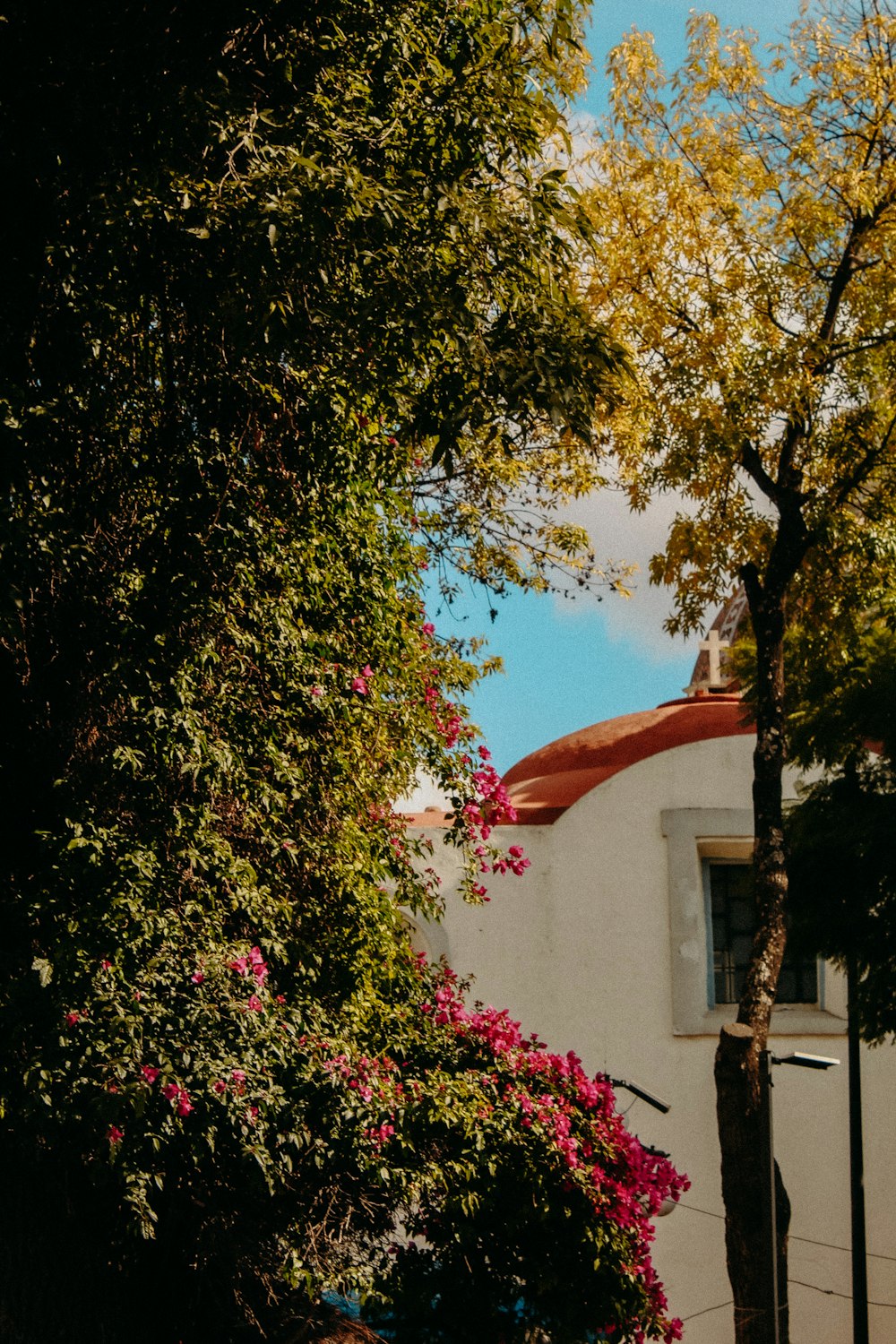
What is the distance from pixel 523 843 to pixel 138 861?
7.47 metres

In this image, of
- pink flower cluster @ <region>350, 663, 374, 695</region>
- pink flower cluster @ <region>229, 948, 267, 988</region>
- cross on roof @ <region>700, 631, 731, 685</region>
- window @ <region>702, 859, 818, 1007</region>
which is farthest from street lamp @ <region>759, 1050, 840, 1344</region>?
cross on roof @ <region>700, 631, 731, 685</region>

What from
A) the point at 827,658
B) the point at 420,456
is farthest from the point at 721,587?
the point at 420,456

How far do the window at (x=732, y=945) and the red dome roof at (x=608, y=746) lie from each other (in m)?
1.32

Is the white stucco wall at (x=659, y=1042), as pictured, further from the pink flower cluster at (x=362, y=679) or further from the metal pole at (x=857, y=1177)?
the pink flower cluster at (x=362, y=679)

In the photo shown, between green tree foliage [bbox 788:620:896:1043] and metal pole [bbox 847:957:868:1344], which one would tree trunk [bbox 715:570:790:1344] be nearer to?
green tree foliage [bbox 788:620:896:1043]

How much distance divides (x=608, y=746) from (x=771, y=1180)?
639cm

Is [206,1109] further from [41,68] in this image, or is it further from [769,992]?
[769,992]

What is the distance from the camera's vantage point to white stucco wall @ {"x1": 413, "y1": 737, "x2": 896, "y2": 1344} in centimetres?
1261

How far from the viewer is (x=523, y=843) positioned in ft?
42.8

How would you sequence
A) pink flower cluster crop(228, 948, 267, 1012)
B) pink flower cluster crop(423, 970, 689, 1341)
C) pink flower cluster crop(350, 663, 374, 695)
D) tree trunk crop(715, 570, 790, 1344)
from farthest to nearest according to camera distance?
tree trunk crop(715, 570, 790, 1344), pink flower cluster crop(350, 663, 374, 695), pink flower cluster crop(423, 970, 689, 1341), pink flower cluster crop(228, 948, 267, 1012)

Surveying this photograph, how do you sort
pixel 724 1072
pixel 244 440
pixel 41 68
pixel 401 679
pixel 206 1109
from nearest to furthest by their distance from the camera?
pixel 206 1109, pixel 41 68, pixel 244 440, pixel 401 679, pixel 724 1072

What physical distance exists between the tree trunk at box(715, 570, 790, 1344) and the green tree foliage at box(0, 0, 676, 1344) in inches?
80.0

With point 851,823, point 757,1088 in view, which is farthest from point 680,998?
point 757,1088

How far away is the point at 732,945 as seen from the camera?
13.6 m
